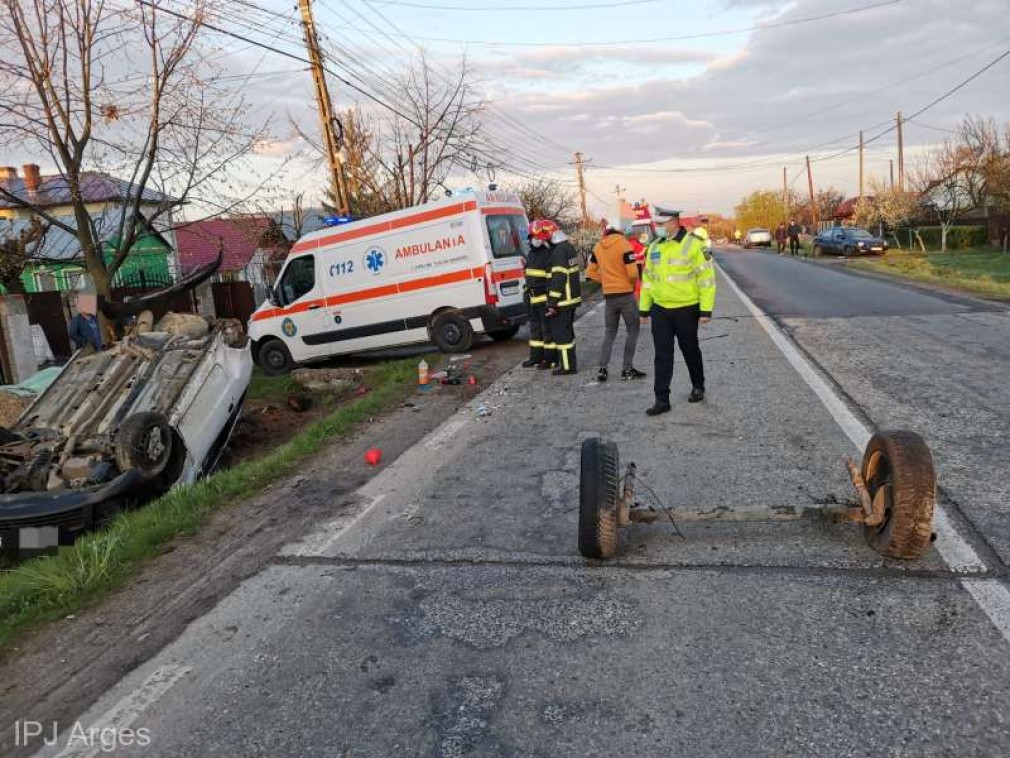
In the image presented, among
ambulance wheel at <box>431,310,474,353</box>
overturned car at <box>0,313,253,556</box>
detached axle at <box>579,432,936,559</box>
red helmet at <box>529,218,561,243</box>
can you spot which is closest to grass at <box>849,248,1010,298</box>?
red helmet at <box>529,218,561,243</box>

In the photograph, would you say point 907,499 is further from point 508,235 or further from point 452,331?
point 508,235

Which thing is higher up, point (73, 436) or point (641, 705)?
point (73, 436)

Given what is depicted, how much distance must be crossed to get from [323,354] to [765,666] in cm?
1041

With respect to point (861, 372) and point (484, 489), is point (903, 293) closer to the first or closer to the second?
point (861, 372)

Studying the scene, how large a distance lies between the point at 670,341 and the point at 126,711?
5.18 m

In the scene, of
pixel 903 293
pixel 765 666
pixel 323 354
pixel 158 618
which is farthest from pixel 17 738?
pixel 903 293

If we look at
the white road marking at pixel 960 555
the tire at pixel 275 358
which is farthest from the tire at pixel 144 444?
the tire at pixel 275 358

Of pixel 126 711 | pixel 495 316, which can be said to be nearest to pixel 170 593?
pixel 126 711

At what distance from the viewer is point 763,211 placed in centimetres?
9319

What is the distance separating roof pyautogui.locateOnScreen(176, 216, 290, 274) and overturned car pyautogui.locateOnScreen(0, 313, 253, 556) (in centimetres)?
222

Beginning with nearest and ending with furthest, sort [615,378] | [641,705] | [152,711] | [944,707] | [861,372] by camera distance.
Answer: [944,707] → [641,705] → [152,711] → [861,372] → [615,378]

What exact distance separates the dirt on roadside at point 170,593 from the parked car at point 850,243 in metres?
31.4

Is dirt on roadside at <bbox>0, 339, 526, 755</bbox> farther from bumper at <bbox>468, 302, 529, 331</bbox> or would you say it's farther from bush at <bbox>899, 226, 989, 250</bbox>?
bush at <bbox>899, 226, 989, 250</bbox>

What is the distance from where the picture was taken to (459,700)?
104 inches
